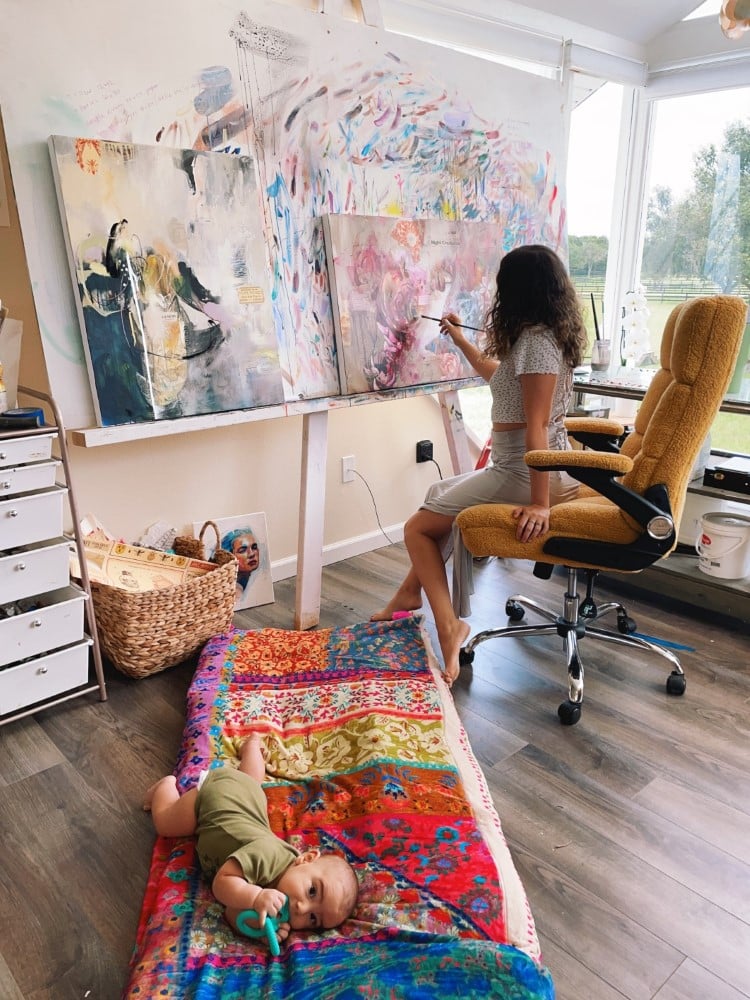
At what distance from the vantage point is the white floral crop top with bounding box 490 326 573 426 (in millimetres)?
1932

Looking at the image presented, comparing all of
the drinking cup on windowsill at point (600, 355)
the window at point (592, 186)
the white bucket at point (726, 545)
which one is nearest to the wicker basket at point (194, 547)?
the white bucket at point (726, 545)

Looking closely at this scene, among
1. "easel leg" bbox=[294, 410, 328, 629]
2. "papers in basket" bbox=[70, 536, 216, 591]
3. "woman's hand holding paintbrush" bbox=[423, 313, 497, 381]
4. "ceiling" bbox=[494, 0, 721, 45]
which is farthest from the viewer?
"ceiling" bbox=[494, 0, 721, 45]

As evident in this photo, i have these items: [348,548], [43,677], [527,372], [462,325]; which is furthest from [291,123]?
[43,677]

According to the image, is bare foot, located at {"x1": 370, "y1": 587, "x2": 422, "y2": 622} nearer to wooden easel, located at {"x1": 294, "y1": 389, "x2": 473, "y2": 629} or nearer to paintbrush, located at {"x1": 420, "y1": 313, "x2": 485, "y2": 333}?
wooden easel, located at {"x1": 294, "y1": 389, "x2": 473, "y2": 629}

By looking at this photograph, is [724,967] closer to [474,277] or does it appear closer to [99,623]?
[99,623]

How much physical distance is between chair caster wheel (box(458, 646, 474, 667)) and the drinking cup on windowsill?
151cm

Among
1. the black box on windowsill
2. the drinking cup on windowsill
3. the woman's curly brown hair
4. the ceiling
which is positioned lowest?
the black box on windowsill

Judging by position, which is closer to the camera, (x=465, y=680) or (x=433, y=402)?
(x=465, y=680)

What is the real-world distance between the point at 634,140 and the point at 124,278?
→ 108 inches

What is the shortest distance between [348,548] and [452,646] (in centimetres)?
A: 103

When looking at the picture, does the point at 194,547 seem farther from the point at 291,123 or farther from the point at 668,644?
the point at 668,644

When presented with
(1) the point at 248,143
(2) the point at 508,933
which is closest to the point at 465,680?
(2) the point at 508,933

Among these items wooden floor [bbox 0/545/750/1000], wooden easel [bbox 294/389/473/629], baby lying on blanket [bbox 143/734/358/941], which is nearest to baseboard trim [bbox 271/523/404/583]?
wooden easel [bbox 294/389/473/629]

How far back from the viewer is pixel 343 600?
8.78ft
